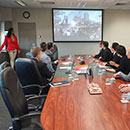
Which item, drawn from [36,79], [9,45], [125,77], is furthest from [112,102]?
[9,45]

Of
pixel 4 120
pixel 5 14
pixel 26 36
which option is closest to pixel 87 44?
pixel 26 36

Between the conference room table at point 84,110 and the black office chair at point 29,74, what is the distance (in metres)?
0.55

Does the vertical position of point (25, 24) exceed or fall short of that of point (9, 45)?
it exceeds it

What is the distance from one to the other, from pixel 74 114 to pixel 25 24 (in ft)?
21.6

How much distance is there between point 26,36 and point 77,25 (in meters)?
2.45

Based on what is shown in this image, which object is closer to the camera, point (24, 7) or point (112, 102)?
point (112, 102)

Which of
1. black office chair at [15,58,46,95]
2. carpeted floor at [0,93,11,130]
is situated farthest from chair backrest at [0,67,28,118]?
carpeted floor at [0,93,11,130]

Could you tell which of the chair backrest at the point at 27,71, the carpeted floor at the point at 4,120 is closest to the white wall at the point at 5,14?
the carpeted floor at the point at 4,120

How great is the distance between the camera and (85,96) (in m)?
1.73

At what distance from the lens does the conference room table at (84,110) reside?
1.13m

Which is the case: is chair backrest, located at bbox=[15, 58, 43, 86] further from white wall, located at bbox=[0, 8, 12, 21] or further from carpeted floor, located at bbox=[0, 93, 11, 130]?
white wall, located at bbox=[0, 8, 12, 21]

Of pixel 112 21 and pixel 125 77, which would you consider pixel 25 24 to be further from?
pixel 125 77

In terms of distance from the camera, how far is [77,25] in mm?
7391

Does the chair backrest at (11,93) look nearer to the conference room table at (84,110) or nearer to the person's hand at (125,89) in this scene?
the conference room table at (84,110)
